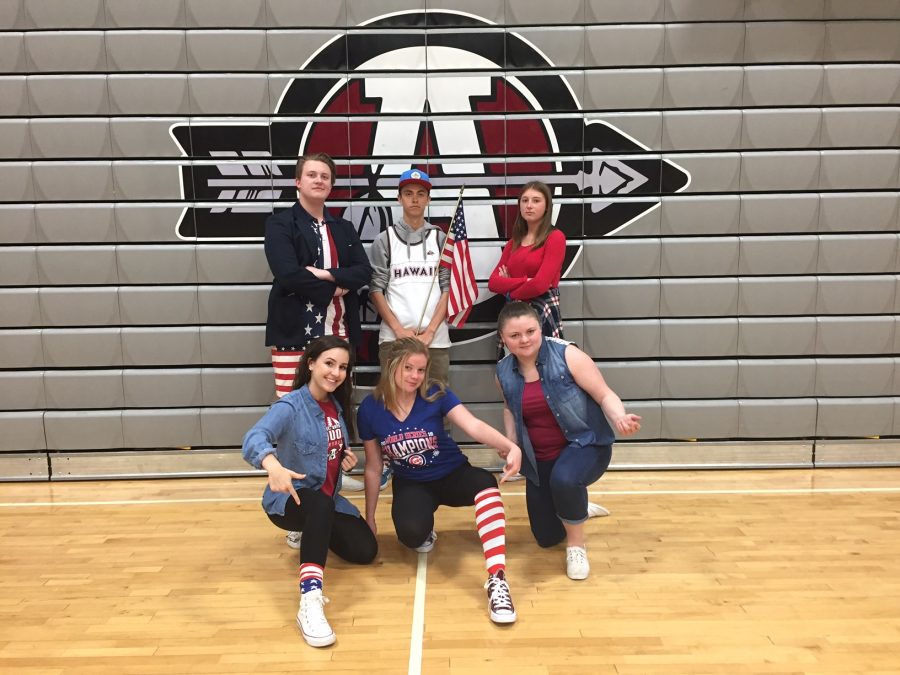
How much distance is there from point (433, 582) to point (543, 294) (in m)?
1.72

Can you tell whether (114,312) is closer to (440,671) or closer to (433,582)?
(433,582)

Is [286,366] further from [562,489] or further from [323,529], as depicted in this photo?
[562,489]

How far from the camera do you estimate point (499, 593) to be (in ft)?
8.14

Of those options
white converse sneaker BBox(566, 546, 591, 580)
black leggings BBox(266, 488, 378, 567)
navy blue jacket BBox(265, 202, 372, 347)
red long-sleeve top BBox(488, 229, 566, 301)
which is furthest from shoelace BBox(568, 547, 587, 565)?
navy blue jacket BBox(265, 202, 372, 347)

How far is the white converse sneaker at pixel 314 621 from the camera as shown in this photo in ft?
7.57

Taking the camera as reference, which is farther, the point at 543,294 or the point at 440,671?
the point at 543,294

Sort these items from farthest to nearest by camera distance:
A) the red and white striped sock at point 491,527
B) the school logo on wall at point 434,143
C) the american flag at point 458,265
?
the school logo on wall at point 434,143 < the american flag at point 458,265 < the red and white striped sock at point 491,527

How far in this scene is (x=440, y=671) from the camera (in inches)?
84.9

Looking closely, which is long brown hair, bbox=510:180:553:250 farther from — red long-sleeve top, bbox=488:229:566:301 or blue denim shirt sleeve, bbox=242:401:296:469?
blue denim shirt sleeve, bbox=242:401:296:469

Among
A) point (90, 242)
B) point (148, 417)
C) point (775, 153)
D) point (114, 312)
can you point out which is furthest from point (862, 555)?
point (90, 242)

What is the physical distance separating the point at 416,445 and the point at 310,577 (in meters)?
0.72

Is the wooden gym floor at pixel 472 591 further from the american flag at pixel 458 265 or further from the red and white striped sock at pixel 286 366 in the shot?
the american flag at pixel 458 265

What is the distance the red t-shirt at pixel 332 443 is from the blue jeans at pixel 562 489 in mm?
904

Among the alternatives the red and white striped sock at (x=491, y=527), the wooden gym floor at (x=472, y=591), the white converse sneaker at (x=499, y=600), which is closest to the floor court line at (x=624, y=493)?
the wooden gym floor at (x=472, y=591)
